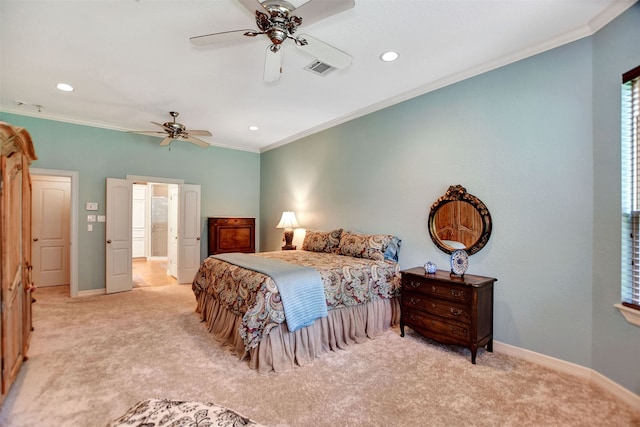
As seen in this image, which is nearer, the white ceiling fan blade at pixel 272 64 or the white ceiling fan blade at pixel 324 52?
the white ceiling fan blade at pixel 324 52

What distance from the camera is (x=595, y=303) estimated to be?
2.33m

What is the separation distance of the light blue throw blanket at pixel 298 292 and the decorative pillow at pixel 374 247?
1.01 m

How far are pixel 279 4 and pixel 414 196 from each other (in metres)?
2.55

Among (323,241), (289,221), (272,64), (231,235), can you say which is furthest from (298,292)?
(231,235)

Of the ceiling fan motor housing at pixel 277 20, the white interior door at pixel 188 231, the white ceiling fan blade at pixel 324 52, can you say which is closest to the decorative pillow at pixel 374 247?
the white ceiling fan blade at pixel 324 52

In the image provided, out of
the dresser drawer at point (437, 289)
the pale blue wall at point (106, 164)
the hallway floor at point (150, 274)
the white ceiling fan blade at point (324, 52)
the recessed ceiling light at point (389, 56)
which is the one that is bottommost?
the hallway floor at point (150, 274)

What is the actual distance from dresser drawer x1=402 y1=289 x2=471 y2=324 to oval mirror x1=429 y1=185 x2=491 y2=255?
2.06 ft

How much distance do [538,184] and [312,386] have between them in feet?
8.57

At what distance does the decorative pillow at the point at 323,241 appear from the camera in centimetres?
435

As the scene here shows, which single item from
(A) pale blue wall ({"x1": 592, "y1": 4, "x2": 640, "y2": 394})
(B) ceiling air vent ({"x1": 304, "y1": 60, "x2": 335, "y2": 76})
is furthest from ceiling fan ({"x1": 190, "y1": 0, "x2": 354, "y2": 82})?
(A) pale blue wall ({"x1": 592, "y1": 4, "x2": 640, "y2": 394})

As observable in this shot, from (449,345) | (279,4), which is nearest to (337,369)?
(449,345)

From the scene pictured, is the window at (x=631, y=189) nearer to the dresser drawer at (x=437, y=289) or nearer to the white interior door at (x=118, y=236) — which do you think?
the dresser drawer at (x=437, y=289)

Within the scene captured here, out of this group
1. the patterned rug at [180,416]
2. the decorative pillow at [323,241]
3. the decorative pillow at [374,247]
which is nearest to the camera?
the patterned rug at [180,416]

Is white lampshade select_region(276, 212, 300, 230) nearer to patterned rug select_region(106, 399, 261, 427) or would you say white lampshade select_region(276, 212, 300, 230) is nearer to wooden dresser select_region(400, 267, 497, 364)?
wooden dresser select_region(400, 267, 497, 364)
